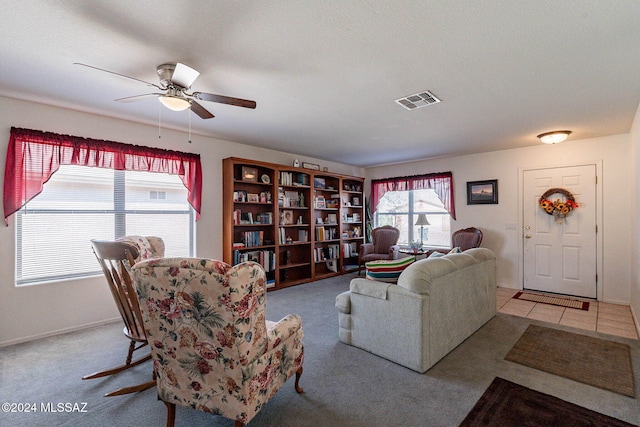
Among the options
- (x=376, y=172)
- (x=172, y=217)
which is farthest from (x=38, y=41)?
(x=376, y=172)

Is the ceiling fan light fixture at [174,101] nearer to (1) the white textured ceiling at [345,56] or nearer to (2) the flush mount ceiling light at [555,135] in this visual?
(1) the white textured ceiling at [345,56]

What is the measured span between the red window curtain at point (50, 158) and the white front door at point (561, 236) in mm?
5589

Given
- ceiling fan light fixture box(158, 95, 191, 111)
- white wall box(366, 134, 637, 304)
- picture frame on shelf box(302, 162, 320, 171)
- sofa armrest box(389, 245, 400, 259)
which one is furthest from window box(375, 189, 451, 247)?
ceiling fan light fixture box(158, 95, 191, 111)

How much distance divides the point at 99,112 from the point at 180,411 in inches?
127

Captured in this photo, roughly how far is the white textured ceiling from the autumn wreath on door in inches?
45.9

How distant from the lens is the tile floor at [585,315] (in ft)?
10.5

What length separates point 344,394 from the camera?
6.72 ft

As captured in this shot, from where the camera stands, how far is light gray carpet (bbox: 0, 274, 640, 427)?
181 centimetres

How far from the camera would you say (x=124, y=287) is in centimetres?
231

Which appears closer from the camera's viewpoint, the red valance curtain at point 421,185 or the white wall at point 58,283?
the white wall at point 58,283

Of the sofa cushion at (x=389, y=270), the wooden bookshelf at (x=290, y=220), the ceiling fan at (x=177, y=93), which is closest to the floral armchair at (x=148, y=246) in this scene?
the ceiling fan at (x=177, y=93)

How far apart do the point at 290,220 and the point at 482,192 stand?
3499 millimetres

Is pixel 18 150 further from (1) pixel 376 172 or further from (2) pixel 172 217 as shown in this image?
(1) pixel 376 172

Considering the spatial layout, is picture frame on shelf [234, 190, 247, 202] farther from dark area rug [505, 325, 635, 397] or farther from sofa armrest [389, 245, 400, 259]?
dark area rug [505, 325, 635, 397]
